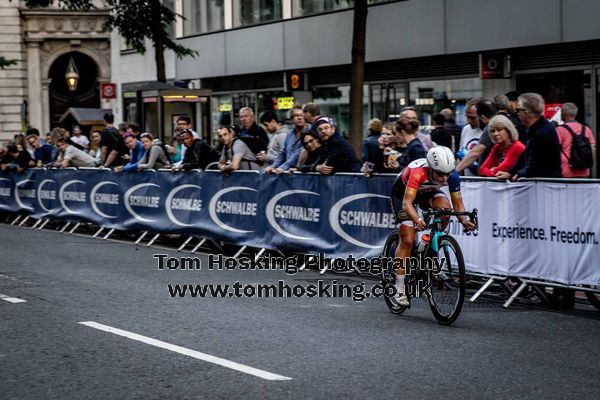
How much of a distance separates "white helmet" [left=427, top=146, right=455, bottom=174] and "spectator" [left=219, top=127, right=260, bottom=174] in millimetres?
6570

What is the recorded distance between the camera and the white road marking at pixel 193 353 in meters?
7.46

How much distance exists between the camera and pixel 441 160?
9586 millimetres

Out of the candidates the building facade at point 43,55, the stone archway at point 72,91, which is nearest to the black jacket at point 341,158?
the building facade at point 43,55

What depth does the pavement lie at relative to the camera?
23.4 feet

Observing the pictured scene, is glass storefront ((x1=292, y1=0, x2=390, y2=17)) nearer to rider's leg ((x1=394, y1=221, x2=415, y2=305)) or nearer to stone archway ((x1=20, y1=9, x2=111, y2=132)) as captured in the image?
rider's leg ((x1=394, y1=221, x2=415, y2=305))

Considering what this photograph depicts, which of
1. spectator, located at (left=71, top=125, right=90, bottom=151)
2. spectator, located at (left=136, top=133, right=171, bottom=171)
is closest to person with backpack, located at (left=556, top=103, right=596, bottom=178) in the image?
spectator, located at (left=136, top=133, right=171, bottom=171)

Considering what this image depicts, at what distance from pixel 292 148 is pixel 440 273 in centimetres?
561

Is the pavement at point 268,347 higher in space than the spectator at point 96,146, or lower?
lower

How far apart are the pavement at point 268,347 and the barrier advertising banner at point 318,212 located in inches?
24.5

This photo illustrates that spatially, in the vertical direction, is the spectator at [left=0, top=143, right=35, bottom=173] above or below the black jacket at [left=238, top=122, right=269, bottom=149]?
below

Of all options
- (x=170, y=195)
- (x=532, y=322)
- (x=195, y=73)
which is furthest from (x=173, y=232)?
(x=195, y=73)

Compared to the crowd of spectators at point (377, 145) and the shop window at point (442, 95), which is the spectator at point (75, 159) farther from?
the shop window at point (442, 95)

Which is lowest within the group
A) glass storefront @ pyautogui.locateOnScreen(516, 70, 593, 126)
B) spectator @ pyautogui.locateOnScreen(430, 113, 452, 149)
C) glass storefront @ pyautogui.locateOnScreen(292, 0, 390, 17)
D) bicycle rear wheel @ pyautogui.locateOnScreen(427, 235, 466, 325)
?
bicycle rear wheel @ pyautogui.locateOnScreen(427, 235, 466, 325)

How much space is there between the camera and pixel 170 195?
1758 cm
